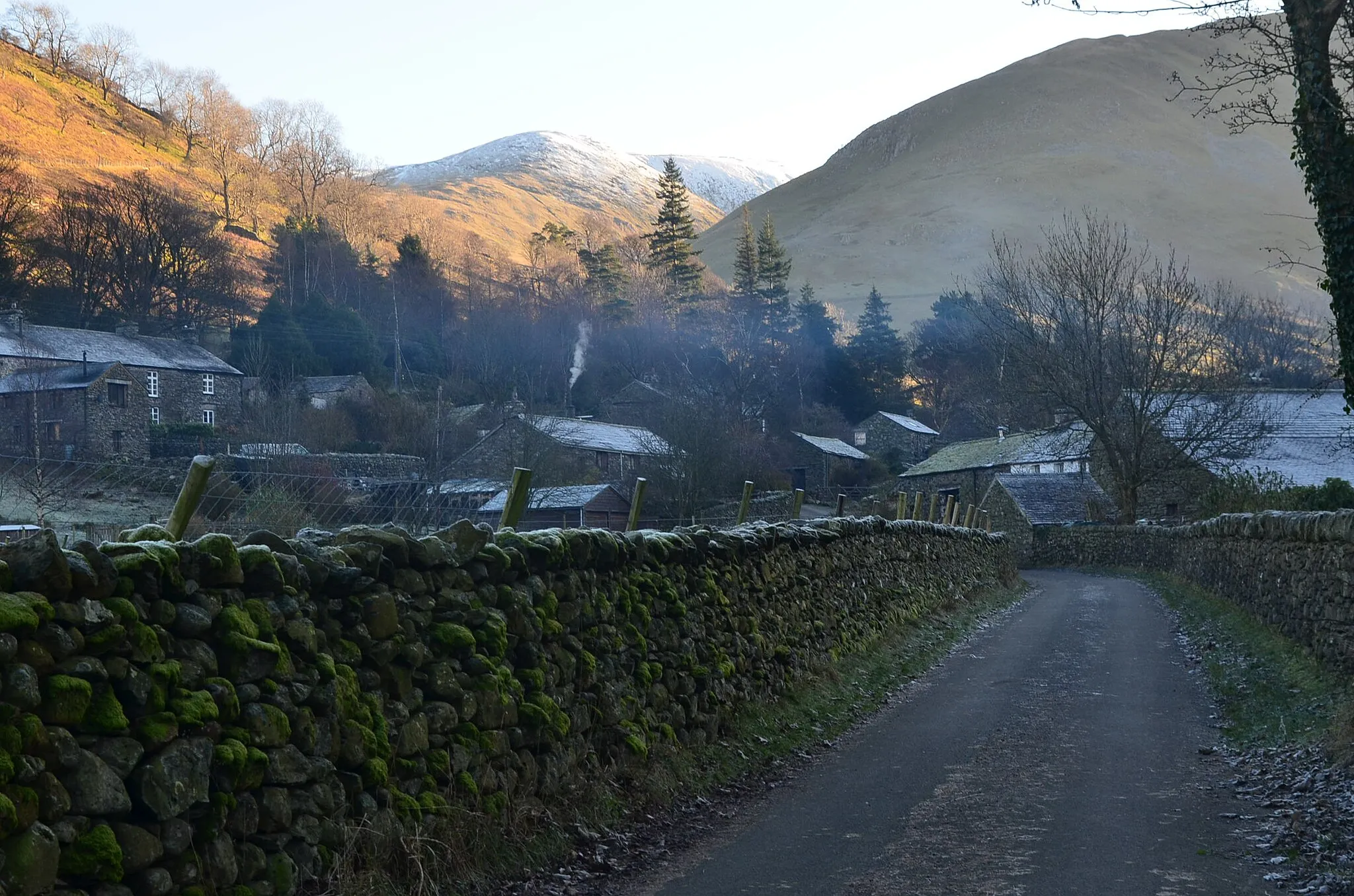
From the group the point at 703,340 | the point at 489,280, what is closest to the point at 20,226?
the point at 489,280

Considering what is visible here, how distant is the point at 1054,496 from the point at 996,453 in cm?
850

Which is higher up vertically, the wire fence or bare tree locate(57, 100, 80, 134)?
bare tree locate(57, 100, 80, 134)

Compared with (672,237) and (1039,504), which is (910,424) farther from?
(672,237)

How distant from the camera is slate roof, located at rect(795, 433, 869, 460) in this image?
71.6 metres

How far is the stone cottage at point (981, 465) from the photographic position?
214ft

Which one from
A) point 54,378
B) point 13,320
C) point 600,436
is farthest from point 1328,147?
point 13,320

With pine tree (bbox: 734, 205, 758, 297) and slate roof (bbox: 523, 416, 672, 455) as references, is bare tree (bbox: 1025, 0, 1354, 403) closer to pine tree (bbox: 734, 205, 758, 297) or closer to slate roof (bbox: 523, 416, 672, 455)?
slate roof (bbox: 523, 416, 672, 455)

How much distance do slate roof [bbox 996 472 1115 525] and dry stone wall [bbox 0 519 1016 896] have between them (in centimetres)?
5126

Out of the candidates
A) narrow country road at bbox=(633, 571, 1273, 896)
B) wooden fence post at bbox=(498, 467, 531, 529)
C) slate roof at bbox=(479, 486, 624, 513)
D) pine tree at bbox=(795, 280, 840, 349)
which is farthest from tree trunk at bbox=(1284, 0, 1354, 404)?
pine tree at bbox=(795, 280, 840, 349)

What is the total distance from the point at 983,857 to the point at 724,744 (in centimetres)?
335

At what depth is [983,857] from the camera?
24.0 feet

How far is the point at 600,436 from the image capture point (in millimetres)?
58562

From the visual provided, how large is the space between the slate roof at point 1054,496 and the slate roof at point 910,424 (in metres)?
21.1

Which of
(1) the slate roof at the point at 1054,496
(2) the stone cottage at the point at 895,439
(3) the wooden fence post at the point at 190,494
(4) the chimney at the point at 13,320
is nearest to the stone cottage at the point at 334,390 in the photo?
(4) the chimney at the point at 13,320
